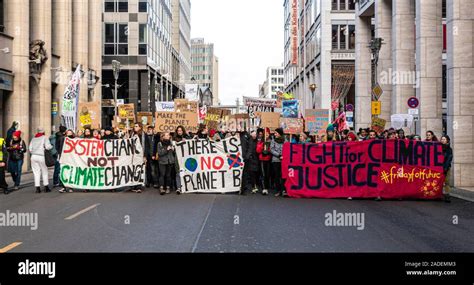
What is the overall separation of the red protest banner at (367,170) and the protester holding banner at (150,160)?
413 cm

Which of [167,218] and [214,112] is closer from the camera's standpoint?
[167,218]

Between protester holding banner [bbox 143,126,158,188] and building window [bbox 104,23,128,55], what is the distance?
38571 millimetres

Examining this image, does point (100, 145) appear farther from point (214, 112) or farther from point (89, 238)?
point (214, 112)

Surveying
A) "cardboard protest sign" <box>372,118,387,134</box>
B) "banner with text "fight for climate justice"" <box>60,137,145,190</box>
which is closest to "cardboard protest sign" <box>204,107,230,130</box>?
"cardboard protest sign" <box>372,118,387,134</box>

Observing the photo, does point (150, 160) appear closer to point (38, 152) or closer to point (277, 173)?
point (38, 152)

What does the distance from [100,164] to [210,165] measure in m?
3.22

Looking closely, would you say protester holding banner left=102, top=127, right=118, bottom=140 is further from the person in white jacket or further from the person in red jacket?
the person in red jacket

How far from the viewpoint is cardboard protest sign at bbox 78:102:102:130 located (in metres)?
24.4

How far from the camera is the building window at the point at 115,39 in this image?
5462 centimetres

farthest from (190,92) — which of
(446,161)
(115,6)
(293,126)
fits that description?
(446,161)

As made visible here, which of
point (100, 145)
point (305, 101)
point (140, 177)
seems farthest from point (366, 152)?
point (305, 101)

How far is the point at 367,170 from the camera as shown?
588 inches

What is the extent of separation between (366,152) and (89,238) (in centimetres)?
880
